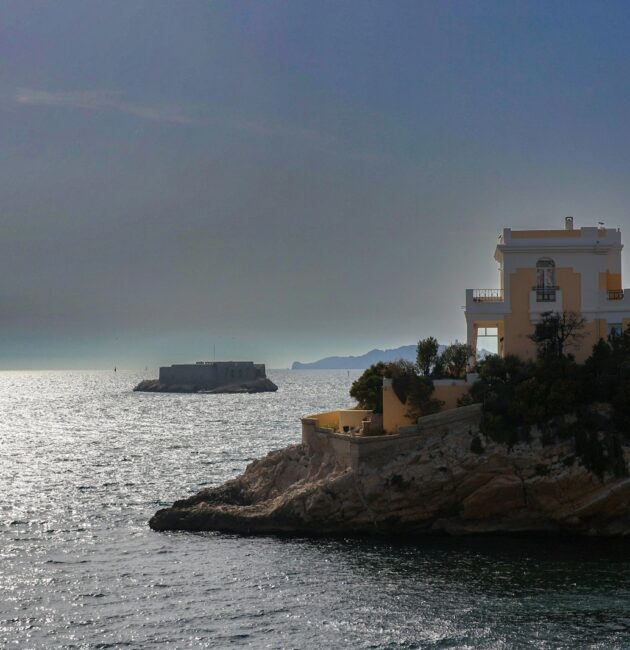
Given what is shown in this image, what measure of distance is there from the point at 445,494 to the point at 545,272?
14119mm

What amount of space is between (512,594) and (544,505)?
32.2 ft

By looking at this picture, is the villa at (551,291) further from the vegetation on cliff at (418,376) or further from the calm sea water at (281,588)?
the calm sea water at (281,588)

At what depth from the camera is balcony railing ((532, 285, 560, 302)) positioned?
46094 millimetres

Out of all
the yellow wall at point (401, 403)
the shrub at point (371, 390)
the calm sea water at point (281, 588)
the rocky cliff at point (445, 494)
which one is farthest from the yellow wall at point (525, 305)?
the calm sea water at point (281, 588)

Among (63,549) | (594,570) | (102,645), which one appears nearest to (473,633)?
(594,570)

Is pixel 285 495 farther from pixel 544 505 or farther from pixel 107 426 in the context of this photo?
pixel 107 426

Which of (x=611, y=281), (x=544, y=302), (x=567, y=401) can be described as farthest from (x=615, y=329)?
(x=567, y=401)

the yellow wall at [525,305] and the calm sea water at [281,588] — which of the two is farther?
the yellow wall at [525,305]

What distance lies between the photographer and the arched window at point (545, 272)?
152 ft

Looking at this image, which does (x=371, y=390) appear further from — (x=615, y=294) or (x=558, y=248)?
(x=615, y=294)

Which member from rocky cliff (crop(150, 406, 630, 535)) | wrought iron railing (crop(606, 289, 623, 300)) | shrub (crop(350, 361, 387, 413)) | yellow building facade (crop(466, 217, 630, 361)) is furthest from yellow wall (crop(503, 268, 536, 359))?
shrub (crop(350, 361, 387, 413))

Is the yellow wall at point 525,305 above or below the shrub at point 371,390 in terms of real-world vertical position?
above

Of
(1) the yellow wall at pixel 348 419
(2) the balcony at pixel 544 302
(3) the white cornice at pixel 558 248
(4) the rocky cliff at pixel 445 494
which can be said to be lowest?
(4) the rocky cliff at pixel 445 494

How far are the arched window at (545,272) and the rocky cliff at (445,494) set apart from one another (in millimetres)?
9197
